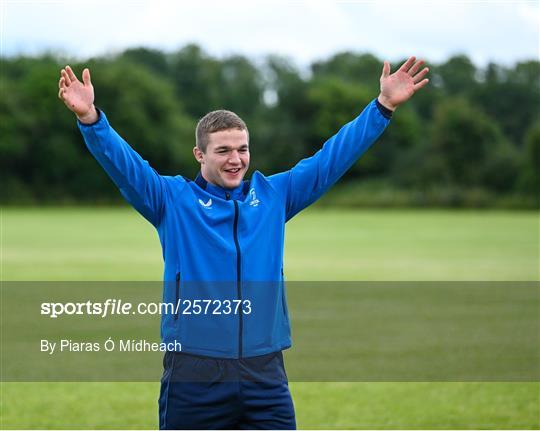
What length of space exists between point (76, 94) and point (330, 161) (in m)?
1.33

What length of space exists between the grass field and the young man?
3.11 meters

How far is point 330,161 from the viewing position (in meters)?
4.64

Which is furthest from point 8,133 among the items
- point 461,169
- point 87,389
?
point 87,389

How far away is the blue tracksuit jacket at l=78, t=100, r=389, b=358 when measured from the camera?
4.18m

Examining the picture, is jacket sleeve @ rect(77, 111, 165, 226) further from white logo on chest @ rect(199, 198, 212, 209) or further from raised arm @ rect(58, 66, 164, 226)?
white logo on chest @ rect(199, 198, 212, 209)

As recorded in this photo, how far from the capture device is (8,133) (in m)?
78.7

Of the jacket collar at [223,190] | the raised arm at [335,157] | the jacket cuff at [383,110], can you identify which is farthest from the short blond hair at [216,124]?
the jacket cuff at [383,110]

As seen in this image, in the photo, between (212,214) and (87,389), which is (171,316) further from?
(87,389)

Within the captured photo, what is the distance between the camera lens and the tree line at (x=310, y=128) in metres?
68.9

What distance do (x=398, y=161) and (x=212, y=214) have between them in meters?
74.2

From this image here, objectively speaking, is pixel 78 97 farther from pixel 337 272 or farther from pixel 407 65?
pixel 337 272

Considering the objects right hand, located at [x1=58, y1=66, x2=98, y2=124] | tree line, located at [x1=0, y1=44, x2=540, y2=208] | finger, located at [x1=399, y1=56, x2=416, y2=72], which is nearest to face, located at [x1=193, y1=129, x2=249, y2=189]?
right hand, located at [x1=58, y1=66, x2=98, y2=124]

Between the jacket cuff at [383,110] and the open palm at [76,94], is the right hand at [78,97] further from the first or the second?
the jacket cuff at [383,110]

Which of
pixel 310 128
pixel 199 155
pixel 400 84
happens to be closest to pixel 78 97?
pixel 199 155
